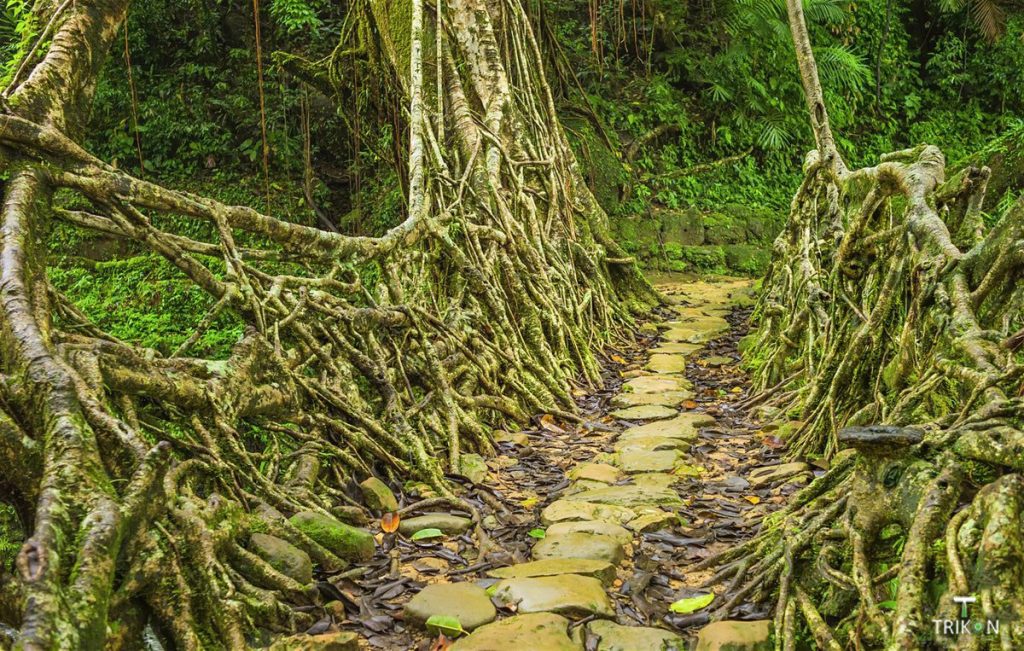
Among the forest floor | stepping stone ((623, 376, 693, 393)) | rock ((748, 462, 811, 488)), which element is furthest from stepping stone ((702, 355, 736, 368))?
rock ((748, 462, 811, 488))

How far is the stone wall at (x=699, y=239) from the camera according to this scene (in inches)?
360

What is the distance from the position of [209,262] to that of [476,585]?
212 inches

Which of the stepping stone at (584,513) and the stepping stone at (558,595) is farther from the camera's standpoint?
the stepping stone at (584,513)

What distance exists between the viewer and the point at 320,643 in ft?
6.81

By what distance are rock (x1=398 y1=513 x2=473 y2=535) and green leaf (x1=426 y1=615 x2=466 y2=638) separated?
27.4 inches

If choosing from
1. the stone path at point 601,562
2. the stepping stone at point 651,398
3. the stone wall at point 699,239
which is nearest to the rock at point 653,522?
the stone path at point 601,562

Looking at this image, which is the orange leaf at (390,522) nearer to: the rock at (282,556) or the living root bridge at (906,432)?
the rock at (282,556)

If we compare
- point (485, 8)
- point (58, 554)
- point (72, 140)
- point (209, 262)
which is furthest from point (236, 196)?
point (58, 554)

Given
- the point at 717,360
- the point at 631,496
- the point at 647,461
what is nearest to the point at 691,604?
the point at 631,496

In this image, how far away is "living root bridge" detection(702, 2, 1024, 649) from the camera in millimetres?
1562

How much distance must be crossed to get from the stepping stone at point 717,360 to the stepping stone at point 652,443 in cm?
182

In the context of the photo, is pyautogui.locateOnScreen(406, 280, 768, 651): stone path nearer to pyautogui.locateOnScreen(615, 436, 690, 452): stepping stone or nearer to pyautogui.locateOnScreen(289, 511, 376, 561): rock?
pyautogui.locateOnScreen(615, 436, 690, 452): stepping stone

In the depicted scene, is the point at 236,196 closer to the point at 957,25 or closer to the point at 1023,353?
the point at 1023,353

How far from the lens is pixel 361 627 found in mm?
2340
